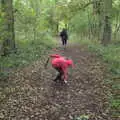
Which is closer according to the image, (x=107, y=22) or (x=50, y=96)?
(x=50, y=96)

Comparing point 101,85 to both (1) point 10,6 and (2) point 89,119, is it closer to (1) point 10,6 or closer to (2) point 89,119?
(2) point 89,119

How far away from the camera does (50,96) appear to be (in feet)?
20.7

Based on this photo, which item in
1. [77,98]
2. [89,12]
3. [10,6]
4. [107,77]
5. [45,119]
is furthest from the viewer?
[89,12]

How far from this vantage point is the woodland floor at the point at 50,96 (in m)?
5.25

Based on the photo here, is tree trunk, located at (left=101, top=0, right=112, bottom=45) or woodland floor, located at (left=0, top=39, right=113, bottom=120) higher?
tree trunk, located at (left=101, top=0, right=112, bottom=45)

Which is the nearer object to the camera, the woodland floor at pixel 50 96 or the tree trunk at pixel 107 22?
the woodland floor at pixel 50 96

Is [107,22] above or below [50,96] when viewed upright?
above

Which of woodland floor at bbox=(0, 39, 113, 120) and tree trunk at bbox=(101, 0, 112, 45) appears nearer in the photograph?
woodland floor at bbox=(0, 39, 113, 120)

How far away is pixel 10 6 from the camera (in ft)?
34.8

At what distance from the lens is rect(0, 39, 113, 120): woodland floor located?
525cm

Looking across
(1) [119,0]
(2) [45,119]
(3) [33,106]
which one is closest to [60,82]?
(3) [33,106]

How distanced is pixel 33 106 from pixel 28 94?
817 millimetres

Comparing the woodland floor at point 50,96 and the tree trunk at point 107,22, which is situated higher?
the tree trunk at point 107,22

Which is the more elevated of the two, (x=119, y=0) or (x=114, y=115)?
(x=119, y=0)
